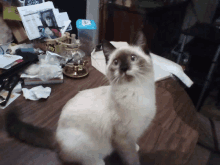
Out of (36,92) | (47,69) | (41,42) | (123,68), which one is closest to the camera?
(123,68)

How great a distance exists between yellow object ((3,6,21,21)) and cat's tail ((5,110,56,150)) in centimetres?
128

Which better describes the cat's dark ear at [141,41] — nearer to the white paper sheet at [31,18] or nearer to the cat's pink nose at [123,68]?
the cat's pink nose at [123,68]

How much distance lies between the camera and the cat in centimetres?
71

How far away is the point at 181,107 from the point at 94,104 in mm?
465

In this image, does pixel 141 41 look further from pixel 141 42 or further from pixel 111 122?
pixel 111 122

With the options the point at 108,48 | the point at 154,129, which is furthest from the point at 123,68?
the point at 154,129

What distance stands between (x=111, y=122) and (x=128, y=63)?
0.29m

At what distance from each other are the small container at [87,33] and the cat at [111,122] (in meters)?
0.37

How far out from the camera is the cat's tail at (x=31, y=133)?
0.74m

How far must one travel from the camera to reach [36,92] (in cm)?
96

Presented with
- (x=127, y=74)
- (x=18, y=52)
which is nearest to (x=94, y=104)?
(x=127, y=74)

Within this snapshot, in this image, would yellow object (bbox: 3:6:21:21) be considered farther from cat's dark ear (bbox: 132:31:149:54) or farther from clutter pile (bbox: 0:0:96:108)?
cat's dark ear (bbox: 132:31:149:54)

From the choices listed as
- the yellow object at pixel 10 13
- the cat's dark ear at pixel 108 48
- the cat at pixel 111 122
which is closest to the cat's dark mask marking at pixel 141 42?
the cat at pixel 111 122

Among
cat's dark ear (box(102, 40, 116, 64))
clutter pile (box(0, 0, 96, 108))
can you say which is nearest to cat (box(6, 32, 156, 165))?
cat's dark ear (box(102, 40, 116, 64))
